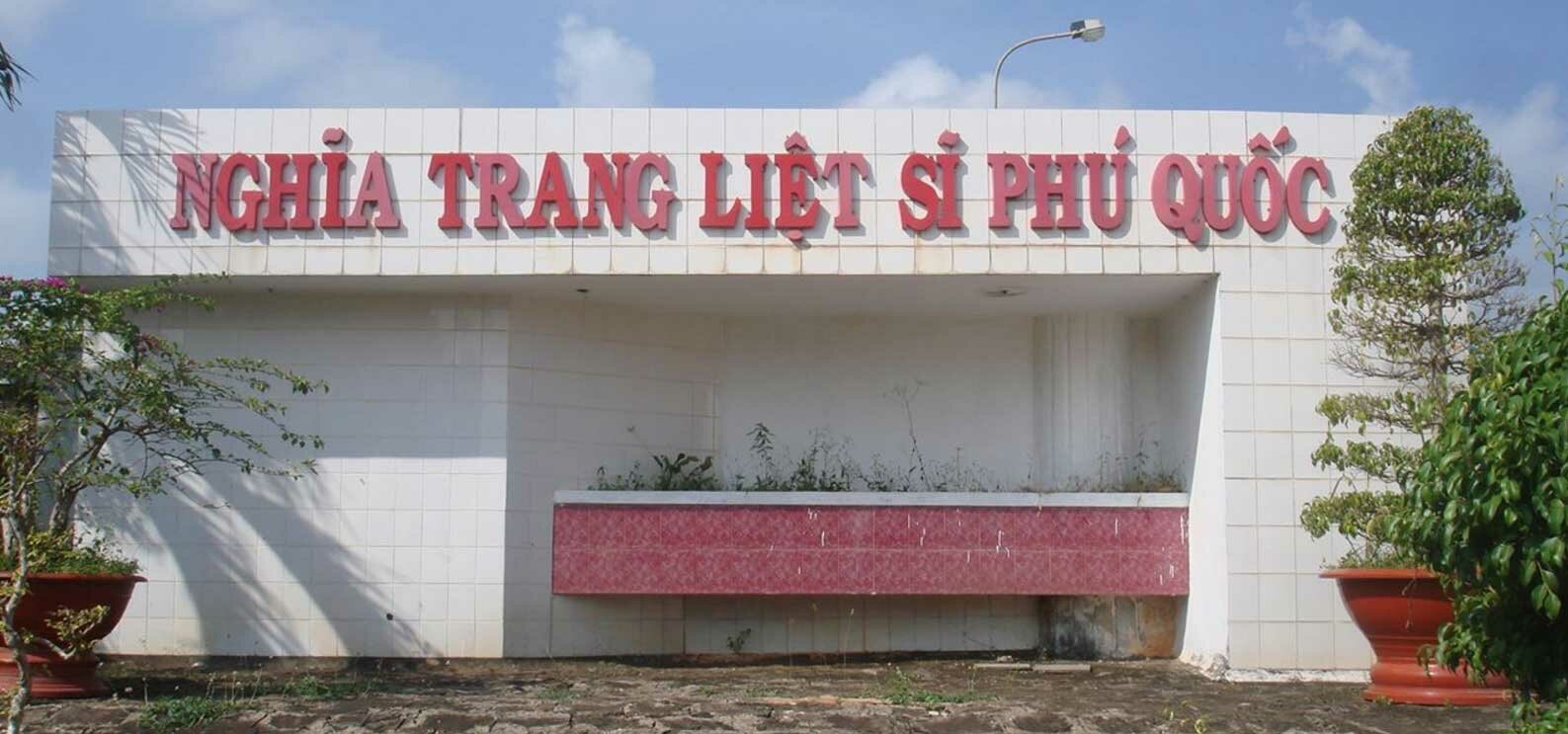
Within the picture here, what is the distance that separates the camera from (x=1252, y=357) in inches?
418

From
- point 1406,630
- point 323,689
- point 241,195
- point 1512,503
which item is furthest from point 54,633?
point 1406,630

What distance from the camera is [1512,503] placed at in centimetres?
515

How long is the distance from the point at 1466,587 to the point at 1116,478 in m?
5.76

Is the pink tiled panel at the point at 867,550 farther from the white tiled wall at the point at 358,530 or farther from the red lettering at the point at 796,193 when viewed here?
the red lettering at the point at 796,193

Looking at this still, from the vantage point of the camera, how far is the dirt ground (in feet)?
26.7

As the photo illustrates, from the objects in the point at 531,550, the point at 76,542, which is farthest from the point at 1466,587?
the point at 76,542

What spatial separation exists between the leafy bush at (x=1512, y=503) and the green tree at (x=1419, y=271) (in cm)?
329

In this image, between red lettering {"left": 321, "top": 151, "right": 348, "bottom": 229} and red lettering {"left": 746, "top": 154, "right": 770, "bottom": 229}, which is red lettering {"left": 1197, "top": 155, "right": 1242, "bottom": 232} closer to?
red lettering {"left": 746, "top": 154, "right": 770, "bottom": 229}

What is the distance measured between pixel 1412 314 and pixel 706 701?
4.93m

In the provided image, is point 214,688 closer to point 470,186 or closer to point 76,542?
point 76,542

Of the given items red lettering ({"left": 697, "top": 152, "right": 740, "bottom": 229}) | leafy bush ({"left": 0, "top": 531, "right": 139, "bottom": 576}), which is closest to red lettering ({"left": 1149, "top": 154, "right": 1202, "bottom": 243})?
red lettering ({"left": 697, "top": 152, "right": 740, "bottom": 229})

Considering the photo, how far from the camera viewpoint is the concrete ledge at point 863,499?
1124 centimetres

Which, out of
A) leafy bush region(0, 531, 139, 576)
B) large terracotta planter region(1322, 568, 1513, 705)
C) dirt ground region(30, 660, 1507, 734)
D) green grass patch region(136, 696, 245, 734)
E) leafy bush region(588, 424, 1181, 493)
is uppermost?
leafy bush region(588, 424, 1181, 493)

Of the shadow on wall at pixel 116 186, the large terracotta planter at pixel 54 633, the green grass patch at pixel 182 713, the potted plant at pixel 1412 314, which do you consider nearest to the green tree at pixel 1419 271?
the potted plant at pixel 1412 314
